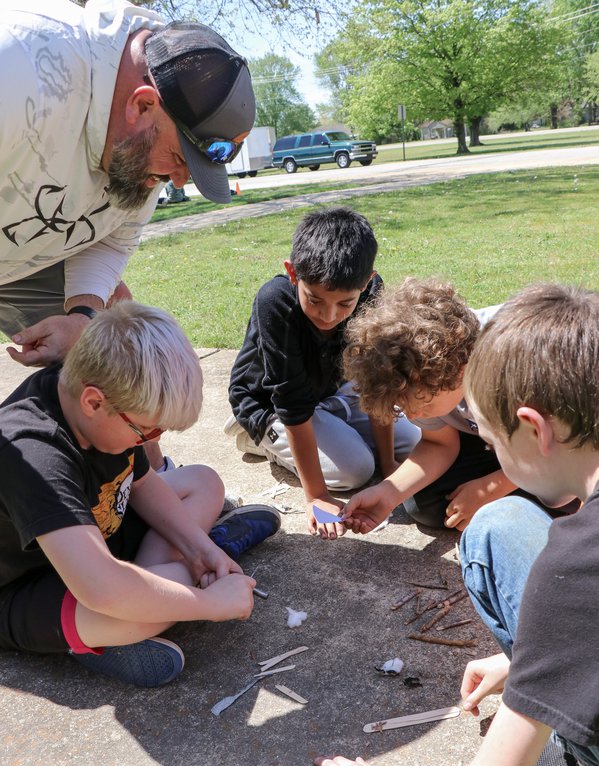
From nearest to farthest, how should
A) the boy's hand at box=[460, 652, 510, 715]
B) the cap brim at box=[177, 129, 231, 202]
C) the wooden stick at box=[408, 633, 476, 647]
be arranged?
the boy's hand at box=[460, 652, 510, 715], the wooden stick at box=[408, 633, 476, 647], the cap brim at box=[177, 129, 231, 202]

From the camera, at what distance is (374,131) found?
50.7 metres

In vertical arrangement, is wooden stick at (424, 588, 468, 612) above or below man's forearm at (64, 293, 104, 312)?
below

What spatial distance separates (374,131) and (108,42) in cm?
5131

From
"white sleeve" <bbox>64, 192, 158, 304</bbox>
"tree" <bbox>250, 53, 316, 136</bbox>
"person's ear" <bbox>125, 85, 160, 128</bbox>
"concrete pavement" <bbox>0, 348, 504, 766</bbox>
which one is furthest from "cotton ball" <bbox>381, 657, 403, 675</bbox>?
"tree" <bbox>250, 53, 316, 136</bbox>

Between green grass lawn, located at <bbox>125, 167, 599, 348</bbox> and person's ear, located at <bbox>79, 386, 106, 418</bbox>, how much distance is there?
132 inches

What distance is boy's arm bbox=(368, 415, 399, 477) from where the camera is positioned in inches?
129

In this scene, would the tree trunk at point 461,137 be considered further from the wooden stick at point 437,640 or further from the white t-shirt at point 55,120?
the wooden stick at point 437,640

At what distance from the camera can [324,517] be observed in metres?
2.79

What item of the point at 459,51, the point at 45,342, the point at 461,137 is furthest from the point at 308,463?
the point at 459,51

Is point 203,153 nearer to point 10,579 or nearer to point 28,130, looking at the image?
point 28,130

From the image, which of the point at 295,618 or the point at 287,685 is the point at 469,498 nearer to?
the point at 295,618

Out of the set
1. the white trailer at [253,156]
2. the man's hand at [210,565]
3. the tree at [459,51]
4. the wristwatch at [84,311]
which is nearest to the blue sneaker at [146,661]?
the man's hand at [210,565]

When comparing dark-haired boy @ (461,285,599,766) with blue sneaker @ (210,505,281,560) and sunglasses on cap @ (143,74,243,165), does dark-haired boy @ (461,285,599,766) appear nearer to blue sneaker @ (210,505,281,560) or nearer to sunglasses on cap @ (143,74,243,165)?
blue sneaker @ (210,505,281,560)

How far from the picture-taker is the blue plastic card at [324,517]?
2736 millimetres
